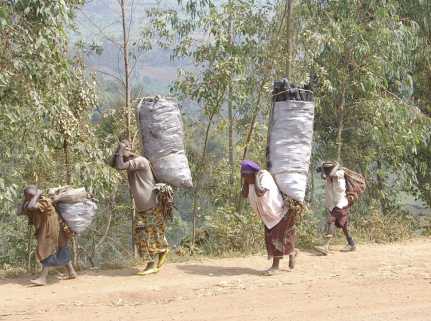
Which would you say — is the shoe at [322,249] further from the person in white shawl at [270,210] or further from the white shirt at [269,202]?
the white shirt at [269,202]

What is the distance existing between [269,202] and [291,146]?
744 millimetres

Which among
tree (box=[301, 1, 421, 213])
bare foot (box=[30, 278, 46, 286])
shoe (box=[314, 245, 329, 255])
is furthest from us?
tree (box=[301, 1, 421, 213])

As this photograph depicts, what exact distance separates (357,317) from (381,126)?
5665 millimetres

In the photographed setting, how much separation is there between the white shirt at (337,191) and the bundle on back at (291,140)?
1524 millimetres

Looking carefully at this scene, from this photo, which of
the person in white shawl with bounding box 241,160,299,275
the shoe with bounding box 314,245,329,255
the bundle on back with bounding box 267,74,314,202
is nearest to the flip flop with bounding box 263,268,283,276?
the person in white shawl with bounding box 241,160,299,275

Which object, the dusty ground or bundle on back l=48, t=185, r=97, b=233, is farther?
bundle on back l=48, t=185, r=97, b=233

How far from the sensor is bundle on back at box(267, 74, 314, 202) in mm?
6402

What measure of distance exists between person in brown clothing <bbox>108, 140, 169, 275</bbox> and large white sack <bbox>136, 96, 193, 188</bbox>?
0.48 feet

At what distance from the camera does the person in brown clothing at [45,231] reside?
5898 mm

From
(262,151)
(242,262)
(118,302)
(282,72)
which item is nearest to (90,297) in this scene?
(118,302)

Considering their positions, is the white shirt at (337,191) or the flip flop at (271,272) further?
the white shirt at (337,191)

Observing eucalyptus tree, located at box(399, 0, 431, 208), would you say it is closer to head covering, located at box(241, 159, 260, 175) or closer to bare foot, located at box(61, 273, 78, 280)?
head covering, located at box(241, 159, 260, 175)

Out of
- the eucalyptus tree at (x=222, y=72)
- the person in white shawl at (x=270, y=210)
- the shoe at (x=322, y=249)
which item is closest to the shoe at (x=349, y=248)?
the shoe at (x=322, y=249)

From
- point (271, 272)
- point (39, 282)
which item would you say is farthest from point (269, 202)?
point (39, 282)
